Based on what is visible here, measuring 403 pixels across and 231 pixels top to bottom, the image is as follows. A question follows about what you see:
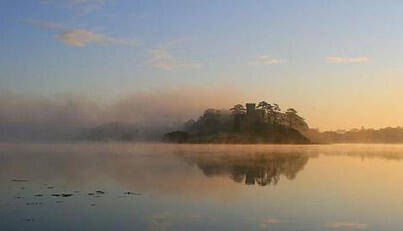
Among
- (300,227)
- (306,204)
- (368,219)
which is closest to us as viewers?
(300,227)

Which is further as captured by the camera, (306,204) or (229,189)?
(229,189)

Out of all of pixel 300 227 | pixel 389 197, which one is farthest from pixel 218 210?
pixel 389 197

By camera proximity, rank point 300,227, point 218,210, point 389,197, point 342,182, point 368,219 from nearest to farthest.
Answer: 1. point 300,227
2. point 368,219
3. point 218,210
4. point 389,197
5. point 342,182

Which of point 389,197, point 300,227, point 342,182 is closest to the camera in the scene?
point 300,227

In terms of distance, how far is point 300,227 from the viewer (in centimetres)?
1719

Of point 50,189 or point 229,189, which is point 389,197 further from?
point 50,189

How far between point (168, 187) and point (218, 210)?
8.77 meters

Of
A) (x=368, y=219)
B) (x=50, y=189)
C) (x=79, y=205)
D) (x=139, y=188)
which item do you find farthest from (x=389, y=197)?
(x=50, y=189)

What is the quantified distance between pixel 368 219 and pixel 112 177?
19923 mm

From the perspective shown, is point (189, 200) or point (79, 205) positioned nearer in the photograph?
point (79, 205)

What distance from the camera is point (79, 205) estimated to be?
21.4m

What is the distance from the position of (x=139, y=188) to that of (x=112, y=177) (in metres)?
7.08

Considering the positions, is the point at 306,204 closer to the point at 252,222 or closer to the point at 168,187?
the point at 252,222

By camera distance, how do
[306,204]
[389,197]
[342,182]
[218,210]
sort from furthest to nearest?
1. [342,182]
2. [389,197]
3. [306,204]
4. [218,210]
